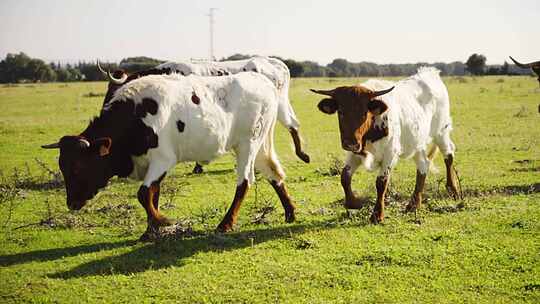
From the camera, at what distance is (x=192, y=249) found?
7.57 meters

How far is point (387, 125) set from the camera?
8398 millimetres

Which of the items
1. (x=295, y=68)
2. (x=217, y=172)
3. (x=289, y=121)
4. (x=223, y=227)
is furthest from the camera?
(x=295, y=68)

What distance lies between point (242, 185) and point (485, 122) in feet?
52.3

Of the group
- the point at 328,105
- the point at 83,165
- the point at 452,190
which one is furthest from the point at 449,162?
the point at 83,165

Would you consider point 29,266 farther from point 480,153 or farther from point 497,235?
point 480,153

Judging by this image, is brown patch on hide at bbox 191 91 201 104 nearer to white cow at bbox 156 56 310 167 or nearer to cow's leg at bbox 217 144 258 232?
cow's leg at bbox 217 144 258 232

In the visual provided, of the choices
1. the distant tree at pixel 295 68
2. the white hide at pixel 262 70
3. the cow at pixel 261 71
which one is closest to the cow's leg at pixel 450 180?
the cow at pixel 261 71

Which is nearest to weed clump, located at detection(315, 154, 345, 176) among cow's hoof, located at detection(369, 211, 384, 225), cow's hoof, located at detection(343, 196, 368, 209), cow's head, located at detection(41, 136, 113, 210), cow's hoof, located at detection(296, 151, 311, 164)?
cow's hoof, located at detection(296, 151, 311, 164)

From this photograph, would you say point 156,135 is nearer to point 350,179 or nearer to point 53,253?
point 53,253

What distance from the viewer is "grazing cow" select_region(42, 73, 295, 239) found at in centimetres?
746

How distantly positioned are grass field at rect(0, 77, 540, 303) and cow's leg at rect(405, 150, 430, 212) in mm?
173

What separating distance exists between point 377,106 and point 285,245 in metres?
2.34

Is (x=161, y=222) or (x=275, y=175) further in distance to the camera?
(x=275, y=175)

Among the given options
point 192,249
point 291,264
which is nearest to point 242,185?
point 192,249
